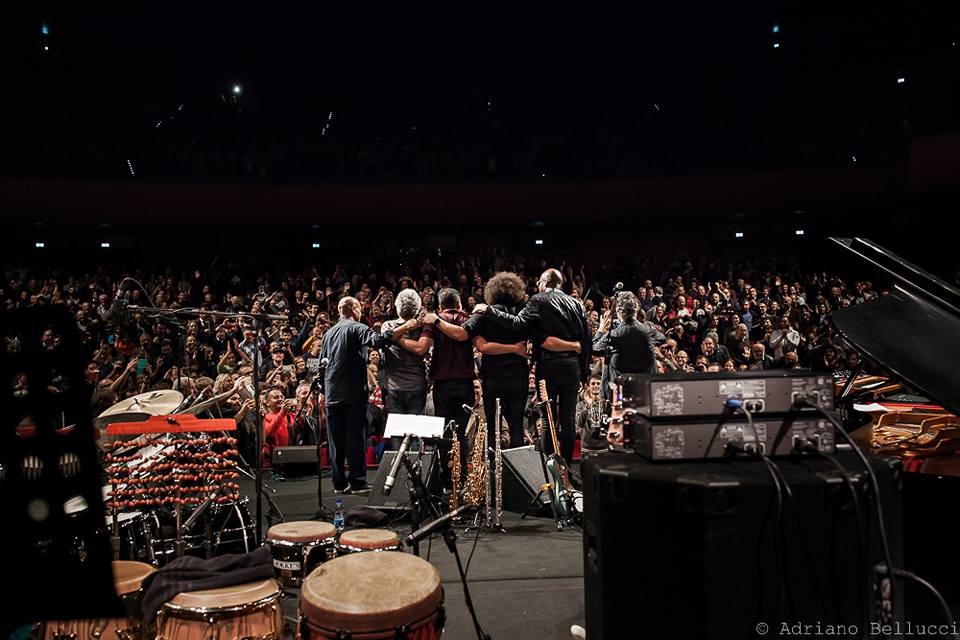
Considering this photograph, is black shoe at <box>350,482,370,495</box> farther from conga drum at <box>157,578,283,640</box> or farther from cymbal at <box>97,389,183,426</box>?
conga drum at <box>157,578,283,640</box>

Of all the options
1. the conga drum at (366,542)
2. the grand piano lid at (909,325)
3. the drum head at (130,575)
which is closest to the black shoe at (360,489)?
the conga drum at (366,542)

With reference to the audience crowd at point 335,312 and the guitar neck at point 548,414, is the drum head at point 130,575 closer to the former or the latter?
the guitar neck at point 548,414

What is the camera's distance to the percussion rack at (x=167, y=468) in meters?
3.51

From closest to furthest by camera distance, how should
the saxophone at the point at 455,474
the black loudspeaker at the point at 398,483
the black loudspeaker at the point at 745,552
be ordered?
the black loudspeaker at the point at 745,552, the black loudspeaker at the point at 398,483, the saxophone at the point at 455,474

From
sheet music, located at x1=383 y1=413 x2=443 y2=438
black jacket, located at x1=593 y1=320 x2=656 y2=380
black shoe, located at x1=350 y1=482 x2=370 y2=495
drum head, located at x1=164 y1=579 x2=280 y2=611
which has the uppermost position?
black jacket, located at x1=593 y1=320 x2=656 y2=380

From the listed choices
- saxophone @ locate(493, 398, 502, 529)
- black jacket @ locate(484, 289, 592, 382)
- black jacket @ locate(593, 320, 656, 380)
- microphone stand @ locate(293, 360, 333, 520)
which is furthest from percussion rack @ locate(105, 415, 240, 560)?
black jacket @ locate(593, 320, 656, 380)

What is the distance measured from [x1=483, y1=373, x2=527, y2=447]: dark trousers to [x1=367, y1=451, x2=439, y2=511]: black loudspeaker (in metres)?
0.62

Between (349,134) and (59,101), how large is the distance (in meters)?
6.48

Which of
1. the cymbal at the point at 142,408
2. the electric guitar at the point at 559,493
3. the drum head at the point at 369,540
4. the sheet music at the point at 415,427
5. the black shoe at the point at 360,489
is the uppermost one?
the cymbal at the point at 142,408

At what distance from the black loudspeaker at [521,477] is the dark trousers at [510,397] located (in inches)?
7.2

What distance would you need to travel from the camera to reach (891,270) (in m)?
2.73

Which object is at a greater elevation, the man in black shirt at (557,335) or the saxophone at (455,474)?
the man in black shirt at (557,335)

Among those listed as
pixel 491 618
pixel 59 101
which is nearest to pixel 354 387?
pixel 491 618

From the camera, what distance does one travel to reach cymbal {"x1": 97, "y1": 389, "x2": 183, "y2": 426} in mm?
4066
